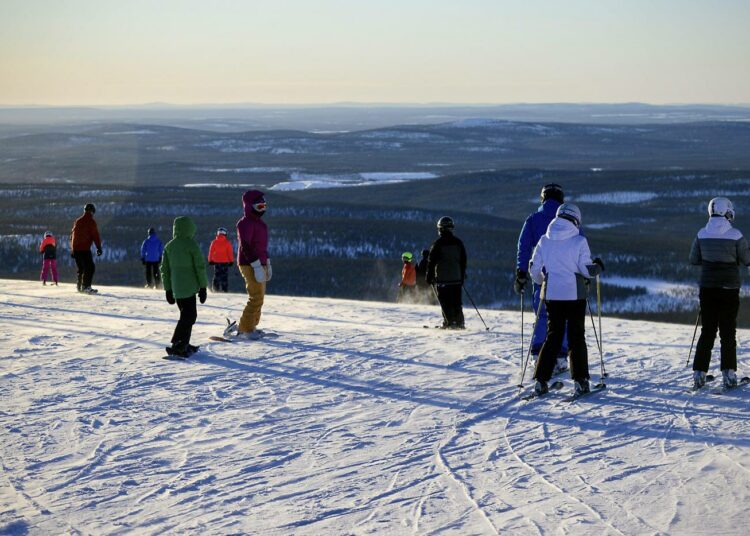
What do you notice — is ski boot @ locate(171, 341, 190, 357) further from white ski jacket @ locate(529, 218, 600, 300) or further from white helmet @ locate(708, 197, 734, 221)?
white helmet @ locate(708, 197, 734, 221)

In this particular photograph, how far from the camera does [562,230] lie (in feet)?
26.9

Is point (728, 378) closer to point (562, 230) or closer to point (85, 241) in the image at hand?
point (562, 230)

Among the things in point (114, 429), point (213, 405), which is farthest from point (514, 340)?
point (114, 429)

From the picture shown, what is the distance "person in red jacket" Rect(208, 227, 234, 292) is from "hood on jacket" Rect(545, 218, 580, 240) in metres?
11.0

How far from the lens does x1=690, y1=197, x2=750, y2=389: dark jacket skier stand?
856 cm

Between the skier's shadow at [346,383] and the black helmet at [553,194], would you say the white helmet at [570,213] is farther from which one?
the skier's shadow at [346,383]

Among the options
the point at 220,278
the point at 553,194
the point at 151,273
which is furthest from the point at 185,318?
the point at 151,273

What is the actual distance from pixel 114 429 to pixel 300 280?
33.4 metres

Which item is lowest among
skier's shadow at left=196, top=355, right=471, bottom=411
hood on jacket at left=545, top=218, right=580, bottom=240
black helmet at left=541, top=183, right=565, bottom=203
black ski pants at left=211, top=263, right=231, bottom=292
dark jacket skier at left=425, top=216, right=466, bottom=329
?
black ski pants at left=211, top=263, right=231, bottom=292

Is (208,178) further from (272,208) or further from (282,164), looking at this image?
(272,208)

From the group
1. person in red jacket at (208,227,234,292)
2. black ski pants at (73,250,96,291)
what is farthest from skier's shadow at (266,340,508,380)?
person in red jacket at (208,227,234,292)

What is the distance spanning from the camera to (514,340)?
464 inches

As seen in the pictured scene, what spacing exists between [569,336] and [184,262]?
13.5 feet

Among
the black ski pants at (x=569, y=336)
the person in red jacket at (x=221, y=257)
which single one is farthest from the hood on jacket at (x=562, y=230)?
the person in red jacket at (x=221, y=257)
